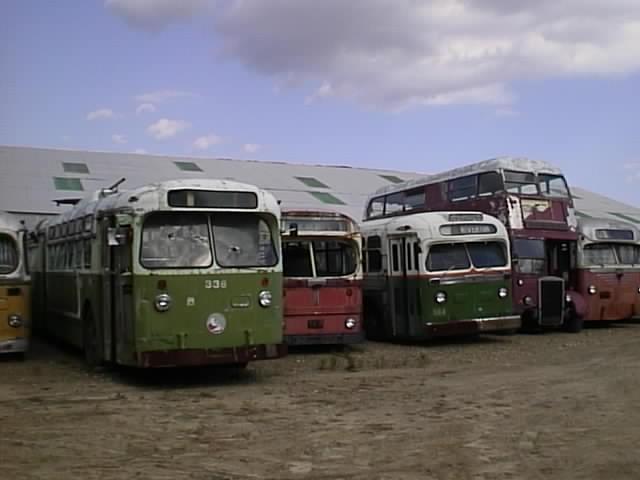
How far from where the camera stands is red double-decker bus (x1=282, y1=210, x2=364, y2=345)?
16.6 m

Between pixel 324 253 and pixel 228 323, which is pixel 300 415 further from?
pixel 324 253

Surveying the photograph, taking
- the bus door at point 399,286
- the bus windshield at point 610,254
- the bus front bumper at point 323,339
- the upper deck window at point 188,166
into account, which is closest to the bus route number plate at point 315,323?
the bus front bumper at point 323,339

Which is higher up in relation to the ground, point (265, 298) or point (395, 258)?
point (395, 258)

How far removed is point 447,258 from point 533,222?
3232 mm

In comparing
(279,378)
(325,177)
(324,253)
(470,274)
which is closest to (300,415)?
(279,378)

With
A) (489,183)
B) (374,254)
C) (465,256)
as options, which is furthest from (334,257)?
(489,183)

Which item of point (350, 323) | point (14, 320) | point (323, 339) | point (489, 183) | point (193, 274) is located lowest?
point (323, 339)

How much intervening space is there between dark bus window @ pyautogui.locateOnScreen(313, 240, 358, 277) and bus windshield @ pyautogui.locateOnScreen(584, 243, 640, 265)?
7.49 m

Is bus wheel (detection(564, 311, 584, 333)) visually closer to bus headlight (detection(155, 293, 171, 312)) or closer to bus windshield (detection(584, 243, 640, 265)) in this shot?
bus windshield (detection(584, 243, 640, 265))

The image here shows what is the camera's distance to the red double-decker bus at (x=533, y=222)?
2044 centimetres

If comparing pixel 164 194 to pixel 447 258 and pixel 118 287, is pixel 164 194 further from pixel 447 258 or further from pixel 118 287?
pixel 447 258

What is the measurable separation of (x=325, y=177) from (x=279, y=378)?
2643 cm

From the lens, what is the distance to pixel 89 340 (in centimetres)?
1480

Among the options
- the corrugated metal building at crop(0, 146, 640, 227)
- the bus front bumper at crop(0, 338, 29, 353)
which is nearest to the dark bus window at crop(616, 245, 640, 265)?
the corrugated metal building at crop(0, 146, 640, 227)
